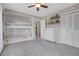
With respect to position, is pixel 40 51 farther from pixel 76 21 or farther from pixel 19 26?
pixel 19 26

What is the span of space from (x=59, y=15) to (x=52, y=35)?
4.77 ft

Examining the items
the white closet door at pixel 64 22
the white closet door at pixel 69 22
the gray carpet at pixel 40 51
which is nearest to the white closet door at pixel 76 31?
the white closet door at pixel 69 22

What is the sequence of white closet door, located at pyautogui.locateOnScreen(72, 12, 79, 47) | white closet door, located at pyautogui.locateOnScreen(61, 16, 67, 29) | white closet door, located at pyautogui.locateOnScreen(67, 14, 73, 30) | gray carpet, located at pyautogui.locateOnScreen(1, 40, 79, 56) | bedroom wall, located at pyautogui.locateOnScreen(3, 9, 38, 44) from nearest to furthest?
gray carpet, located at pyautogui.locateOnScreen(1, 40, 79, 56) < white closet door, located at pyautogui.locateOnScreen(72, 12, 79, 47) < white closet door, located at pyautogui.locateOnScreen(67, 14, 73, 30) < white closet door, located at pyautogui.locateOnScreen(61, 16, 67, 29) < bedroom wall, located at pyautogui.locateOnScreen(3, 9, 38, 44)

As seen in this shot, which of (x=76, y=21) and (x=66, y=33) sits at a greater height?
(x=76, y=21)

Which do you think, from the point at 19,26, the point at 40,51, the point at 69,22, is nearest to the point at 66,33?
the point at 69,22

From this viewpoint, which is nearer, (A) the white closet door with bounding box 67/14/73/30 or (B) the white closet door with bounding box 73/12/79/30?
(B) the white closet door with bounding box 73/12/79/30

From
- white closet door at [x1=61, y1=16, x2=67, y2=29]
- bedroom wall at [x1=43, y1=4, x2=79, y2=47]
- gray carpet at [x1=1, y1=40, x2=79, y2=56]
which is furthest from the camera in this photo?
white closet door at [x1=61, y1=16, x2=67, y2=29]

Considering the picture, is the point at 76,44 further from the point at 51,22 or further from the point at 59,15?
the point at 51,22

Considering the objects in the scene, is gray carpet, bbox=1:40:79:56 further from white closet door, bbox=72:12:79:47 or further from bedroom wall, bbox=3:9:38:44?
bedroom wall, bbox=3:9:38:44

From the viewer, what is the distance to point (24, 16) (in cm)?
695

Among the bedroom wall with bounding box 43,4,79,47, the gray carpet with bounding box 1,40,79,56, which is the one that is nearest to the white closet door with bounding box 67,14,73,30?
the bedroom wall with bounding box 43,4,79,47

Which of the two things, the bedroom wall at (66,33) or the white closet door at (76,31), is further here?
the bedroom wall at (66,33)

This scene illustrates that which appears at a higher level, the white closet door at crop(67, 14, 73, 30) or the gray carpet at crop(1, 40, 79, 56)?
the white closet door at crop(67, 14, 73, 30)

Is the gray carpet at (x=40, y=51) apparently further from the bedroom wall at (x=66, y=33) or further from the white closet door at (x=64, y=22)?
the white closet door at (x=64, y=22)
